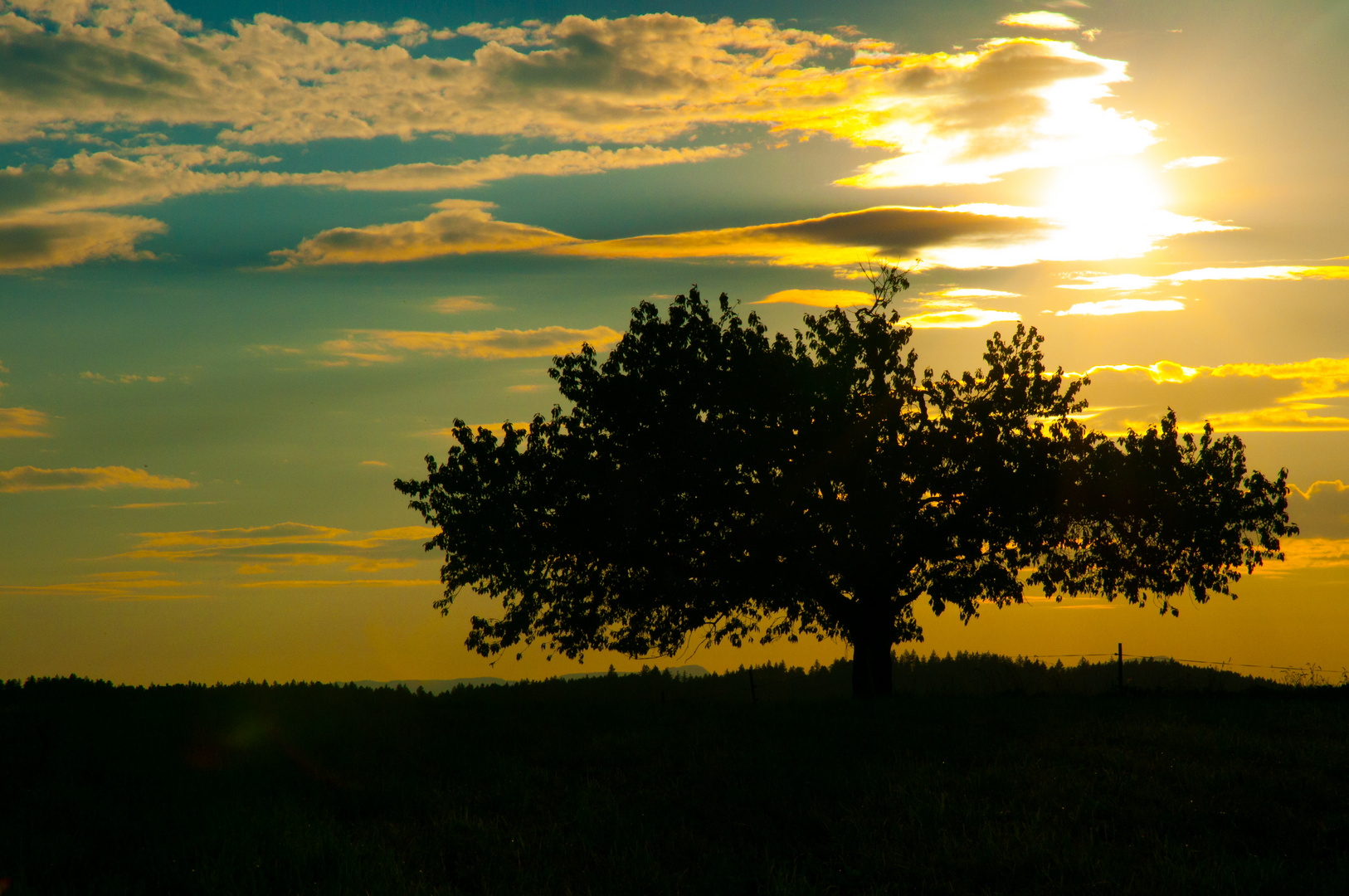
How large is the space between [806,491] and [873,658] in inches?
255

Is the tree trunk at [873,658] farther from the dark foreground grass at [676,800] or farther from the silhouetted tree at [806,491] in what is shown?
the dark foreground grass at [676,800]

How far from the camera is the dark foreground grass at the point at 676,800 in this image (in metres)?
12.2

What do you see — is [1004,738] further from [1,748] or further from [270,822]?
[1,748]

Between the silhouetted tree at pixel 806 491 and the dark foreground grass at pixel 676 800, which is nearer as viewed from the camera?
the dark foreground grass at pixel 676 800

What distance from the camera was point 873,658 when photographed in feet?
103

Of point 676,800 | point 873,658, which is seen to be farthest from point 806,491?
point 676,800

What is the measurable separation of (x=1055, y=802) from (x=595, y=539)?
16.0 metres

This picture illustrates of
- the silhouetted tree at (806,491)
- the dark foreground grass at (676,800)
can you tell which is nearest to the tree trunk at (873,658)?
the silhouetted tree at (806,491)

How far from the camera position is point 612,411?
28.9 m

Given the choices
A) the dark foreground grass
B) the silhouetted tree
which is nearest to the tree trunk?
the silhouetted tree

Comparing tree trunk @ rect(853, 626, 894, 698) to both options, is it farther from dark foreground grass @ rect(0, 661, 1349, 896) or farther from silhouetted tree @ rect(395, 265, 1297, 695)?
dark foreground grass @ rect(0, 661, 1349, 896)

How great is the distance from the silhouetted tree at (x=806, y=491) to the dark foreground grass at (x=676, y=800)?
18.0ft

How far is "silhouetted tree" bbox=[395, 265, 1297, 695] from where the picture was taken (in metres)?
28.3

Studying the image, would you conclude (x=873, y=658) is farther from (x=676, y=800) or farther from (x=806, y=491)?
(x=676, y=800)
